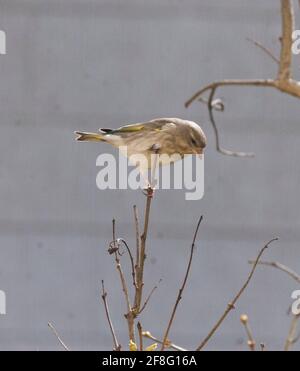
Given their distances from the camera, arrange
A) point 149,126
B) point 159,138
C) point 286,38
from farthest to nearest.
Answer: point 149,126 → point 159,138 → point 286,38

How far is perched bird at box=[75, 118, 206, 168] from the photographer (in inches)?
93.9

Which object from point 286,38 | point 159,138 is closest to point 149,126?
point 159,138

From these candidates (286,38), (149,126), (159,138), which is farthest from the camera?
(149,126)

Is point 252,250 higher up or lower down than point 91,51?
lower down

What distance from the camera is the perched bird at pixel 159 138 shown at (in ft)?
7.82

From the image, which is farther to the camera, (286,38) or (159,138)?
(159,138)

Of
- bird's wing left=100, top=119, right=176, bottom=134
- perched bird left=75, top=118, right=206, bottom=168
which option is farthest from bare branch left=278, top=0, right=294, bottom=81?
bird's wing left=100, top=119, right=176, bottom=134

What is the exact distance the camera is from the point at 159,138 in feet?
8.41

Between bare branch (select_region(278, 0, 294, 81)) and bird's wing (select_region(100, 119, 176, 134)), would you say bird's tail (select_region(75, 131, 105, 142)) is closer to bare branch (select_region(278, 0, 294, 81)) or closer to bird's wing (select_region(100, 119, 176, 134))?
bird's wing (select_region(100, 119, 176, 134))

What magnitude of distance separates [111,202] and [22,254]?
46 centimetres

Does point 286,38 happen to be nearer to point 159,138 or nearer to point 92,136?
point 159,138

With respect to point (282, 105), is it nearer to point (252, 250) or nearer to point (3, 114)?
point (252, 250)

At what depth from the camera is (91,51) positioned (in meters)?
4.25

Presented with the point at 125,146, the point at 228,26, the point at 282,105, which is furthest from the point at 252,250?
the point at 125,146
